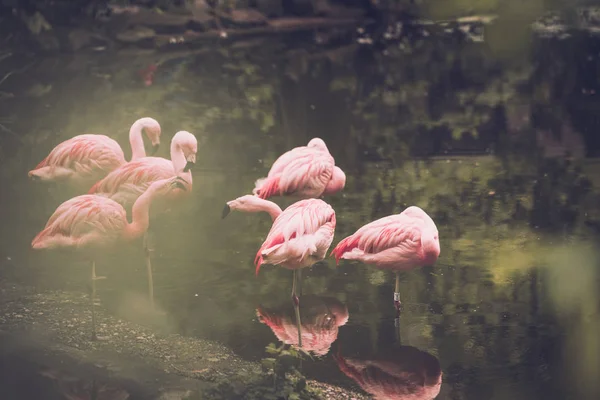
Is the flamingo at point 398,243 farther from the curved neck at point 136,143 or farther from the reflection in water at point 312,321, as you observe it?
the curved neck at point 136,143

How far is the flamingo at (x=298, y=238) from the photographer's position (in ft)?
17.3

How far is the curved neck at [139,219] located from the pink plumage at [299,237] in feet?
3.03

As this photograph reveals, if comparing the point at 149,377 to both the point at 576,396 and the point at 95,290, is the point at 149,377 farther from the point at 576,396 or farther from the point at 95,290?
the point at 576,396

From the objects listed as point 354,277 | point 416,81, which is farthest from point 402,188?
point 416,81

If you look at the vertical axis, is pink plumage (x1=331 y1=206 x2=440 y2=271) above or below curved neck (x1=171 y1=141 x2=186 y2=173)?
below

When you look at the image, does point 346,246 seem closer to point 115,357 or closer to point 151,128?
point 115,357

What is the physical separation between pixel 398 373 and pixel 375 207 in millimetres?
2856

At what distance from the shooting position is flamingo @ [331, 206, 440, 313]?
17.7 feet

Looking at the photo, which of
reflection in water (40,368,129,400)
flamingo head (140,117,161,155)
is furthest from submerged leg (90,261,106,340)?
flamingo head (140,117,161,155)

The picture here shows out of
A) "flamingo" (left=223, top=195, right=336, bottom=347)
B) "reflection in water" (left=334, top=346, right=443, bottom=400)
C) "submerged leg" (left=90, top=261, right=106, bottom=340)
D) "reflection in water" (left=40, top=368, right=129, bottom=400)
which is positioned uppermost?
"flamingo" (left=223, top=195, right=336, bottom=347)

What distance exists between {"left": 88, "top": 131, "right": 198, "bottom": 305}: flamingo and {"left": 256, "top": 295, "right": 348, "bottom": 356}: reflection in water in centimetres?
140

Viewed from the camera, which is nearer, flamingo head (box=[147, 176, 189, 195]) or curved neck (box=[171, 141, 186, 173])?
flamingo head (box=[147, 176, 189, 195])

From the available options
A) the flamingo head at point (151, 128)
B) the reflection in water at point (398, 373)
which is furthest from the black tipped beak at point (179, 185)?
the reflection in water at point (398, 373)

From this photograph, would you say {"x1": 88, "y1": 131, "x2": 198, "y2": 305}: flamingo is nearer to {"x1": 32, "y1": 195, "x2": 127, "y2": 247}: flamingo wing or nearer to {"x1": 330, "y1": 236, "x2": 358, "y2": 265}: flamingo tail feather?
{"x1": 32, "y1": 195, "x2": 127, "y2": 247}: flamingo wing
